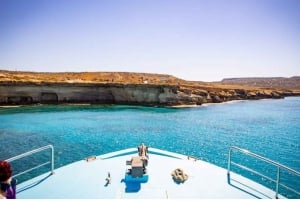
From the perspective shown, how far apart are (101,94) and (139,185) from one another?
4391cm

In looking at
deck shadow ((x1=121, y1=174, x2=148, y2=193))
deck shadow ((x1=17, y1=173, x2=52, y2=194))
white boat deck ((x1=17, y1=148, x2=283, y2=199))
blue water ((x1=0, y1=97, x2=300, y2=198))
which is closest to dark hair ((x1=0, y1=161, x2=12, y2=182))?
white boat deck ((x1=17, y1=148, x2=283, y2=199))

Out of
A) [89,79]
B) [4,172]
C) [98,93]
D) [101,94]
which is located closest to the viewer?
[4,172]

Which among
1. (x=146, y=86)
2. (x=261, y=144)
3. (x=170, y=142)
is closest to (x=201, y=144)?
(x=170, y=142)

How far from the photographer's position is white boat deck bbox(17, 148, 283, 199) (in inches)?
194

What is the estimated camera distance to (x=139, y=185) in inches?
206

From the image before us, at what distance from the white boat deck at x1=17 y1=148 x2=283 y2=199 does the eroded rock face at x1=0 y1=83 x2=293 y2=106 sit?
3938 centimetres

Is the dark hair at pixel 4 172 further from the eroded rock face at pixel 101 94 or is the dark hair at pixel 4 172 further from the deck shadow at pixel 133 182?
the eroded rock face at pixel 101 94

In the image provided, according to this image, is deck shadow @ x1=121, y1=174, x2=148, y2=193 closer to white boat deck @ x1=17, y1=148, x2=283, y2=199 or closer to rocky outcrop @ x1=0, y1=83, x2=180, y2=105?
white boat deck @ x1=17, y1=148, x2=283, y2=199

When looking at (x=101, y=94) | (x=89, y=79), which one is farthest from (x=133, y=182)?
(x=89, y=79)

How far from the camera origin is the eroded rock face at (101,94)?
43.5m

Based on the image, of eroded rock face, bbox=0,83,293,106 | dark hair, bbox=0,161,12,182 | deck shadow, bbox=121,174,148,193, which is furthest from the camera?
eroded rock face, bbox=0,83,293,106

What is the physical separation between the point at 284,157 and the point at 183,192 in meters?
12.1

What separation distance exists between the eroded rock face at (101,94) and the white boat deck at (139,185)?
129 ft

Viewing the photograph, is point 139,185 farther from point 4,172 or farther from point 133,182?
point 4,172
